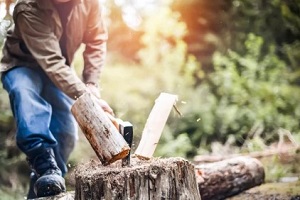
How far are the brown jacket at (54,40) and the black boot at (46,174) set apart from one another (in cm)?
23

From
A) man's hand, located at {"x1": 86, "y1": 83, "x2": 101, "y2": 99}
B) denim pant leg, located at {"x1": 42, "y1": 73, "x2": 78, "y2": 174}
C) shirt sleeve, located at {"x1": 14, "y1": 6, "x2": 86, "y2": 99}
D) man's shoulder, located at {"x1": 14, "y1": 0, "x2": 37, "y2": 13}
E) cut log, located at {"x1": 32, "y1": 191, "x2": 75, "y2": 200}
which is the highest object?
man's shoulder, located at {"x1": 14, "y1": 0, "x2": 37, "y2": 13}

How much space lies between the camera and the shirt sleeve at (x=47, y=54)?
1.83 metres

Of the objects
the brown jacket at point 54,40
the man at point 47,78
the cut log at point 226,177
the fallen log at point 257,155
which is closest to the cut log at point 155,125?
the man at point 47,78

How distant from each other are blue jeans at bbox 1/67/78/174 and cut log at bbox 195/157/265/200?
1.94ft

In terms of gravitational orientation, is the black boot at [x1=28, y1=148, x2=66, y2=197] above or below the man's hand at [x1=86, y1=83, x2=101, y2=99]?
below

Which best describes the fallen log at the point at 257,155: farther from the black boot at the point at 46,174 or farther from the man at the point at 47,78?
the black boot at the point at 46,174

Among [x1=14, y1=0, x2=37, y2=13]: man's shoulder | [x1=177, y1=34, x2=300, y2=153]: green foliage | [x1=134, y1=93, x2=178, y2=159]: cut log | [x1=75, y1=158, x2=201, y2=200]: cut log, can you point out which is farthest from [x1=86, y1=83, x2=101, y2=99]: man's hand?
[x1=177, y1=34, x2=300, y2=153]: green foliage

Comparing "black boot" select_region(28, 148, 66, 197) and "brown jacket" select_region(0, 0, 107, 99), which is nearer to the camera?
"black boot" select_region(28, 148, 66, 197)

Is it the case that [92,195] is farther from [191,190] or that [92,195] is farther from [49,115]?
[49,115]

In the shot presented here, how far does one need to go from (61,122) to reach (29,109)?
0.21m

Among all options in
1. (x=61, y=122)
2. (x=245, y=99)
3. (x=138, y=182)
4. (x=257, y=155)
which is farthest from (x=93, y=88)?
(x=245, y=99)

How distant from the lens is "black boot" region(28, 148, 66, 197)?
1727mm

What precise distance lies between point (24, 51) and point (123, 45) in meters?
0.78

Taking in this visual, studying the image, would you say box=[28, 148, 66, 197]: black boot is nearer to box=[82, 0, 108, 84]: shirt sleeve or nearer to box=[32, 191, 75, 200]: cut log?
box=[32, 191, 75, 200]: cut log
